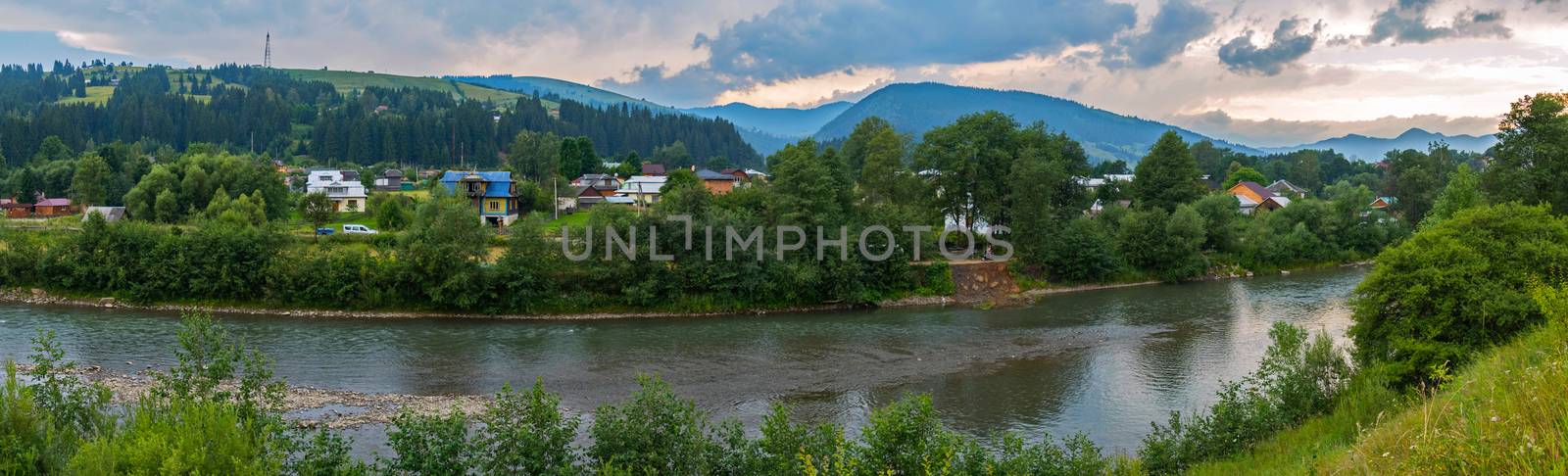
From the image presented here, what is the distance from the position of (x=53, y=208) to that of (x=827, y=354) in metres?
50.3

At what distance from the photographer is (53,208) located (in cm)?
4819

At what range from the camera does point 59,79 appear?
14425cm

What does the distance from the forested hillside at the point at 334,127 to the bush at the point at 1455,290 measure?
275 ft

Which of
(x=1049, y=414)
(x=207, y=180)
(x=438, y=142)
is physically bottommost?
(x=1049, y=414)

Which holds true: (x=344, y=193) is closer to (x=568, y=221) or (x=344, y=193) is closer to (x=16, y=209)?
(x=568, y=221)

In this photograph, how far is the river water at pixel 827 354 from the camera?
18.5m

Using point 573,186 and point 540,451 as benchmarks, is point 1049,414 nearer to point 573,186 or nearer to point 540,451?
point 540,451

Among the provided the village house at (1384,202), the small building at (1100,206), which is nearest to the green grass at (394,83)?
the small building at (1100,206)

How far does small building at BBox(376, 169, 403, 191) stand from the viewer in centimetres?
6335

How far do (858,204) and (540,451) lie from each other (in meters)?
27.4

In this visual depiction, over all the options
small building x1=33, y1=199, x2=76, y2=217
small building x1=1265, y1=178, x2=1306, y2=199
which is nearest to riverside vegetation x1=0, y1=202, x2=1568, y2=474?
small building x1=33, y1=199, x2=76, y2=217

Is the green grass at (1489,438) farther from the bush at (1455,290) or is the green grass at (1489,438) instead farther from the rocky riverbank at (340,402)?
the rocky riverbank at (340,402)

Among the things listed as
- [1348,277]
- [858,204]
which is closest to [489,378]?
[858,204]

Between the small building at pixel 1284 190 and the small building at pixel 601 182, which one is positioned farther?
the small building at pixel 1284 190
